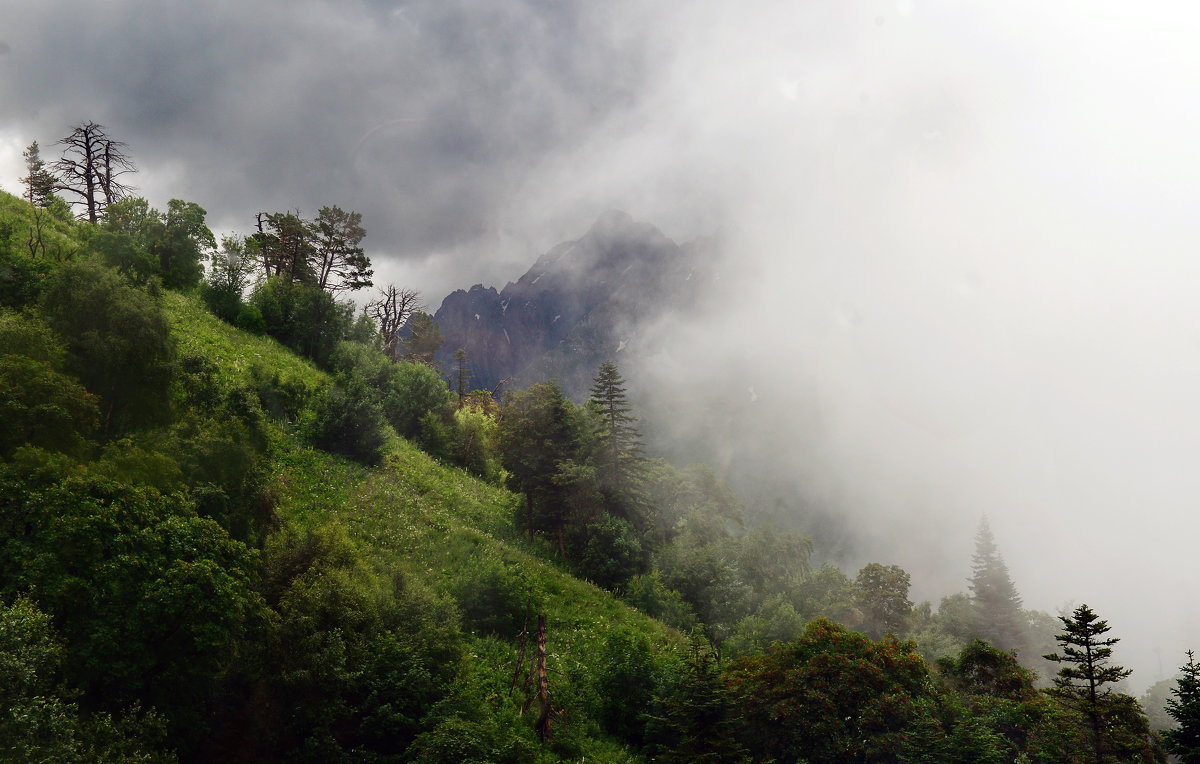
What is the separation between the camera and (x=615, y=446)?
54750 mm

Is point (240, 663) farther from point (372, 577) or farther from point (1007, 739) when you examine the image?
point (1007, 739)

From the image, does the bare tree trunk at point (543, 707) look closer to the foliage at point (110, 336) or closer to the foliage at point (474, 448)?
the foliage at point (110, 336)

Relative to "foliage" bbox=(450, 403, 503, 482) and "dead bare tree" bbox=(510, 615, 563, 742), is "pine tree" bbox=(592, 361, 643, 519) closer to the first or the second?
"foliage" bbox=(450, 403, 503, 482)

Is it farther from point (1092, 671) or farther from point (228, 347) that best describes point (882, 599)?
point (228, 347)

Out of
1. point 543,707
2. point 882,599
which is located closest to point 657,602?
point 543,707

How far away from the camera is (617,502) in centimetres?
5353

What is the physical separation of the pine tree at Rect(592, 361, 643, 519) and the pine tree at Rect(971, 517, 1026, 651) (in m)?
53.4

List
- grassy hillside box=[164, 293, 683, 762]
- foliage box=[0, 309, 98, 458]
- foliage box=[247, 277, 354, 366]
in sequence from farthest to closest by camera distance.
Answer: foliage box=[247, 277, 354, 366]
grassy hillside box=[164, 293, 683, 762]
foliage box=[0, 309, 98, 458]

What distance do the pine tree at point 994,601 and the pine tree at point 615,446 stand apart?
53420mm

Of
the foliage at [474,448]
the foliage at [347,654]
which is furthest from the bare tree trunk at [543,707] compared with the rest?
the foliage at [474,448]

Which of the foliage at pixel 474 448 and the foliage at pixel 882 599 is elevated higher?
the foliage at pixel 474 448

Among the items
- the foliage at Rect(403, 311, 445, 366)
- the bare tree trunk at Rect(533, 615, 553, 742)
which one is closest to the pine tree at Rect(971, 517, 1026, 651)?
the bare tree trunk at Rect(533, 615, 553, 742)

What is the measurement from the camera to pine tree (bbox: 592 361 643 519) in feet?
176

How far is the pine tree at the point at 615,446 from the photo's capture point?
53719mm
